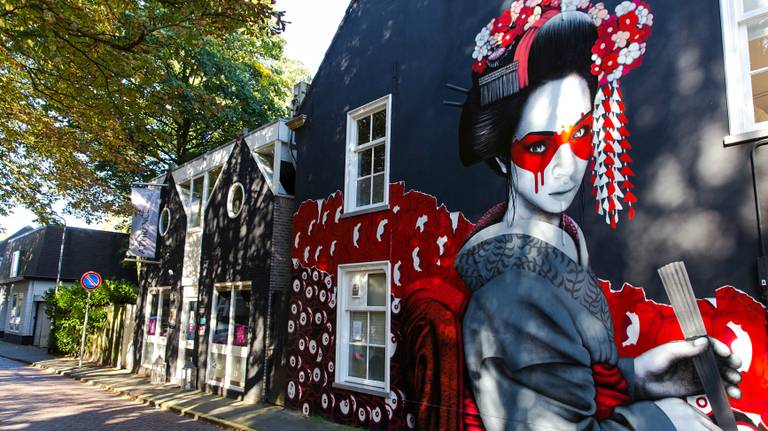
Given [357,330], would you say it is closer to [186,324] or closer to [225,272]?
[225,272]

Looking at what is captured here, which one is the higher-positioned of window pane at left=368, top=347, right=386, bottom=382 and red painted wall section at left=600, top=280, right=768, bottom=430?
red painted wall section at left=600, top=280, right=768, bottom=430

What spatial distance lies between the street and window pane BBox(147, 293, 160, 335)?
237cm

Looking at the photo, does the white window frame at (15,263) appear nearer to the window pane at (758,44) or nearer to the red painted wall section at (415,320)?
the red painted wall section at (415,320)

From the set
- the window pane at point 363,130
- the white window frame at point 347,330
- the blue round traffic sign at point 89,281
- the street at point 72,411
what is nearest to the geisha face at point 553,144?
the white window frame at point 347,330

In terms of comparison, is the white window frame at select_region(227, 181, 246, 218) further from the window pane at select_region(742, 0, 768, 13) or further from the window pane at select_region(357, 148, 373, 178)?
the window pane at select_region(742, 0, 768, 13)

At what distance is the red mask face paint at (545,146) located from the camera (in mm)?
6715

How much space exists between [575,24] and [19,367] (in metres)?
20.5

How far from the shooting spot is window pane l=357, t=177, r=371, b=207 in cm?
1001

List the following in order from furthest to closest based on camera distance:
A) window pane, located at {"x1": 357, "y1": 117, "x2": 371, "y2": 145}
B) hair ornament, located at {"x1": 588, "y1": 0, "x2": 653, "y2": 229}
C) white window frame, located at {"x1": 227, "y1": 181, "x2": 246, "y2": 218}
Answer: white window frame, located at {"x1": 227, "y1": 181, "x2": 246, "y2": 218} → window pane, located at {"x1": 357, "y1": 117, "x2": 371, "y2": 145} → hair ornament, located at {"x1": 588, "y1": 0, "x2": 653, "y2": 229}

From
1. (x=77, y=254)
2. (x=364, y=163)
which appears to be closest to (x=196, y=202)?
(x=364, y=163)

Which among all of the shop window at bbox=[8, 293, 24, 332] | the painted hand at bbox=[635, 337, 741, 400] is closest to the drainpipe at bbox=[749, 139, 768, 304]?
the painted hand at bbox=[635, 337, 741, 400]

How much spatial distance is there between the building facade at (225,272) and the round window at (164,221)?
4cm

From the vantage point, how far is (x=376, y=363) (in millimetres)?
9172

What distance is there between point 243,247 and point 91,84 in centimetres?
564
